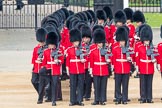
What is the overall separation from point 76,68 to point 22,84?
9.39ft

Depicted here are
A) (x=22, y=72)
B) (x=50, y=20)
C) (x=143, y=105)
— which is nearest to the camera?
(x=143, y=105)

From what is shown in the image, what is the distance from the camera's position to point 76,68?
16.8 m

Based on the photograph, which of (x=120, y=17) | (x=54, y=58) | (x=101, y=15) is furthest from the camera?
(x=101, y=15)

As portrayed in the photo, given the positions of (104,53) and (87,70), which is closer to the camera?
(104,53)

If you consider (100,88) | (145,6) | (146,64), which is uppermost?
(145,6)

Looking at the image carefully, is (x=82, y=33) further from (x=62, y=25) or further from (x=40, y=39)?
(x=62, y=25)

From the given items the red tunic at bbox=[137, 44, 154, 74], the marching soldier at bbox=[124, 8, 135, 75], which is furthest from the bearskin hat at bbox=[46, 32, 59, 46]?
the marching soldier at bbox=[124, 8, 135, 75]

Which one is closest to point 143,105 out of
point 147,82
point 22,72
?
point 147,82

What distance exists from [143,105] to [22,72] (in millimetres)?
5100

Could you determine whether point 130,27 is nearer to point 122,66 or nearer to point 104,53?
point 122,66

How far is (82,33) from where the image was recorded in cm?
1736

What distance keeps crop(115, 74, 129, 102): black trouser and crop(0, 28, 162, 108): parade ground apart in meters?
0.16

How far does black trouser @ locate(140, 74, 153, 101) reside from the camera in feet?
55.7

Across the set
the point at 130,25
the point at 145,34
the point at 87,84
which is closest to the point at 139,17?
the point at 130,25
